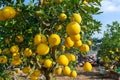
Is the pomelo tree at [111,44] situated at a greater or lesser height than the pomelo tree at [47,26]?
lesser

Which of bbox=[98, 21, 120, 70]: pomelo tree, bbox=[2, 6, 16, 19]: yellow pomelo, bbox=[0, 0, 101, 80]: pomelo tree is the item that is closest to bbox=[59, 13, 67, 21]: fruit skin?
bbox=[0, 0, 101, 80]: pomelo tree

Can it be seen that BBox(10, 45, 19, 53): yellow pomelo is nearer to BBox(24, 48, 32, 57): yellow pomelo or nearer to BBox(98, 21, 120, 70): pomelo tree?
BBox(24, 48, 32, 57): yellow pomelo

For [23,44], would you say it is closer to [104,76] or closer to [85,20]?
[85,20]

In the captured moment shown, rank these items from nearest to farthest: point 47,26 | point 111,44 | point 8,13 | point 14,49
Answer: point 8,13 < point 47,26 < point 14,49 < point 111,44

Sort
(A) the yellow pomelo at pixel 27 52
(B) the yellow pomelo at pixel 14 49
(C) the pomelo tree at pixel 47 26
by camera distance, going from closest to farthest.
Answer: (C) the pomelo tree at pixel 47 26 < (A) the yellow pomelo at pixel 27 52 < (B) the yellow pomelo at pixel 14 49

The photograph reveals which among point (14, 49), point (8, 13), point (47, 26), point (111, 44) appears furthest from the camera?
point (111, 44)

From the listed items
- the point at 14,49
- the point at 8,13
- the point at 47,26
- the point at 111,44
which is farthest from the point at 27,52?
the point at 111,44

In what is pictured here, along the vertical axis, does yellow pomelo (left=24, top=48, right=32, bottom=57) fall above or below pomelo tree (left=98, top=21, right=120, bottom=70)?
above

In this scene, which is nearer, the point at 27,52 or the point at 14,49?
the point at 27,52

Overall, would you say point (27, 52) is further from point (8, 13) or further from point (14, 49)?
point (8, 13)

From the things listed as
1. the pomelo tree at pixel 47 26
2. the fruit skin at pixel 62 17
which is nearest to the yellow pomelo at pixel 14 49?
the pomelo tree at pixel 47 26

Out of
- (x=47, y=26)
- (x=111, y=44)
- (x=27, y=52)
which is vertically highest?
(x=47, y=26)

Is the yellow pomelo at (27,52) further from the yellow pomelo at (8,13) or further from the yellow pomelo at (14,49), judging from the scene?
the yellow pomelo at (8,13)

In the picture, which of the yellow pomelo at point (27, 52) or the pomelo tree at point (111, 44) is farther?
the pomelo tree at point (111, 44)
